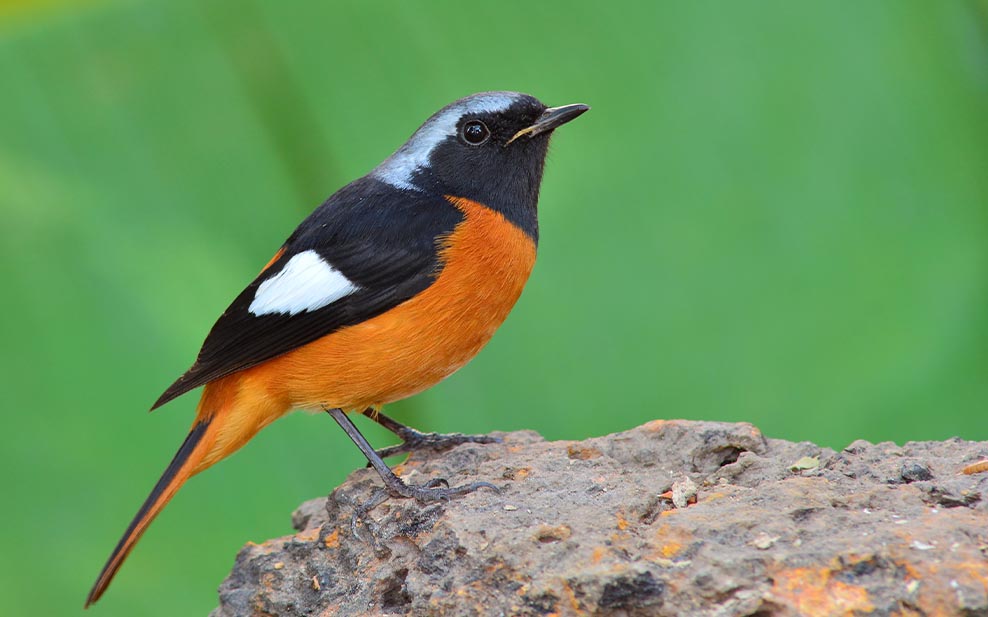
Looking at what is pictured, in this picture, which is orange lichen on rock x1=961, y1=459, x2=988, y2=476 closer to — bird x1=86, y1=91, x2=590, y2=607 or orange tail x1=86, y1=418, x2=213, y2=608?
bird x1=86, y1=91, x2=590, y2=607

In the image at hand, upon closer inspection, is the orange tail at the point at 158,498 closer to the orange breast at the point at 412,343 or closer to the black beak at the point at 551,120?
the orange breast at the point at 412,343

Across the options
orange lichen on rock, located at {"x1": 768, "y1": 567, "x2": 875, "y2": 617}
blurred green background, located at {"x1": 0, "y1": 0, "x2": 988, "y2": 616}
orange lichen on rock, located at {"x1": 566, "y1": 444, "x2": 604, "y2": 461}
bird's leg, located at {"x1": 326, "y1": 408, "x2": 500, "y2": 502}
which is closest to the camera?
orange lichen on rock, located at {"x1": 768, "y1": 567, "x2": 875, "y2": 617}

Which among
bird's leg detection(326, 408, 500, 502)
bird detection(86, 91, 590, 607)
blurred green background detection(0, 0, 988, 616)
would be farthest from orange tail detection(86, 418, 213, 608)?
blurred green background detection(0, 0, 988, 616)

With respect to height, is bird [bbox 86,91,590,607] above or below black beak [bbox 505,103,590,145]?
below

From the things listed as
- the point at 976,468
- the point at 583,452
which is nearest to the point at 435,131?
the point at 583,452

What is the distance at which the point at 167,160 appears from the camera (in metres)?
4.09

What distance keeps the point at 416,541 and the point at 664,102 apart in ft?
7.58

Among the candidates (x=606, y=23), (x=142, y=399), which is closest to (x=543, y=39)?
(x=606, y=23)

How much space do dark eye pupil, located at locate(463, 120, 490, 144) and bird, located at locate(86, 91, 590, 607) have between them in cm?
15

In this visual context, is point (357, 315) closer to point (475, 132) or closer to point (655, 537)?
point (475, 132)

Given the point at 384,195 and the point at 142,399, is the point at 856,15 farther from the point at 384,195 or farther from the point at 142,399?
the point at 142,399

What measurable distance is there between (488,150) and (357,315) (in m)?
0.74

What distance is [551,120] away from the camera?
3.56 m

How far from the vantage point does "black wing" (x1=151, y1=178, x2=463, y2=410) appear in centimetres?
322
